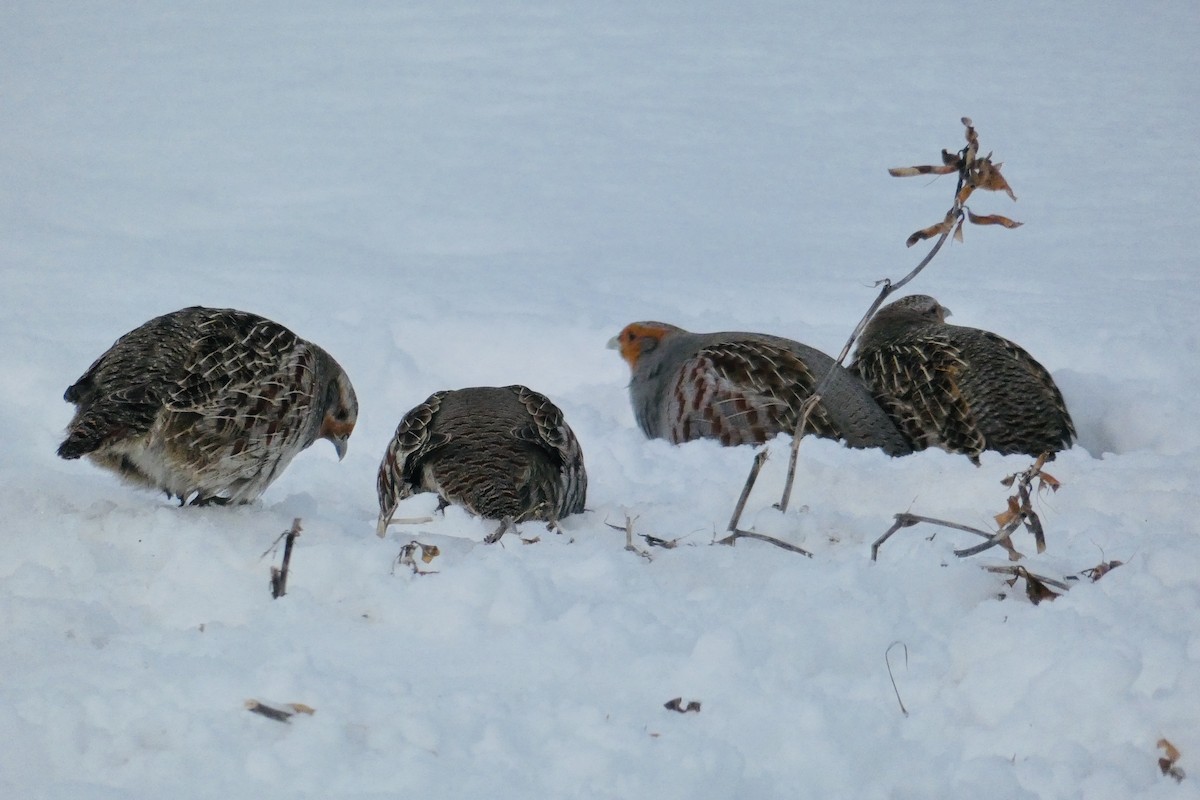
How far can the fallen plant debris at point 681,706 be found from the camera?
89.6 inches

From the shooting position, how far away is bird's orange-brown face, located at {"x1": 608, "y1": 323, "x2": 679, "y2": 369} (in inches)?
260

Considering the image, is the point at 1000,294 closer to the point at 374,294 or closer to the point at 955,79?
the point at 374,294

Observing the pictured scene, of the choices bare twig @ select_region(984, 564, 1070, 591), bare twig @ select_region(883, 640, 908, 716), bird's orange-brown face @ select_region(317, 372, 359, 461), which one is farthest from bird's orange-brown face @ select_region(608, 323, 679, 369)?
bare twig @ select_region(883, 640, 908, 716)

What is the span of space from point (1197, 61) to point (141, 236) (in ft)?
46.1

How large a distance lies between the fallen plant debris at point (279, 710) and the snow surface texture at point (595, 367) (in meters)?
0.02

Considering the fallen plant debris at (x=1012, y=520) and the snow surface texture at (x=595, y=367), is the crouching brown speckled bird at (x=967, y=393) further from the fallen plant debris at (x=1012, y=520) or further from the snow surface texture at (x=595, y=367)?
the fallen plant debris at (x=1012, y=520)

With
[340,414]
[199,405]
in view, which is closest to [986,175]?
[199,405]

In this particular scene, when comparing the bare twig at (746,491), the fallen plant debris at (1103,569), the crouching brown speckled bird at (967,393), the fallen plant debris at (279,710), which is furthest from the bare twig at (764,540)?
the crouching brown speckled bird at (967,393)

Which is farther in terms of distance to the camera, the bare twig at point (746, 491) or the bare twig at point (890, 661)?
the bare twig at point (746, 491)

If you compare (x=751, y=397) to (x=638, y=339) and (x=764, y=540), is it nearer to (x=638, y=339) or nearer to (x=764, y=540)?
(x=638, y=339)

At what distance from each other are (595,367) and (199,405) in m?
3.62

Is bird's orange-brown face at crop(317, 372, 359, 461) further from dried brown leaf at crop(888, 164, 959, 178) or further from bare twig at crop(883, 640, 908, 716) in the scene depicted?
bare twig at crop(883, 640, 908, 716)

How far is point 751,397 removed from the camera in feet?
18.8

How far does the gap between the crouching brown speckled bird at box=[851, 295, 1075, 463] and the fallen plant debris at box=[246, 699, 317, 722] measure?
398 cm
